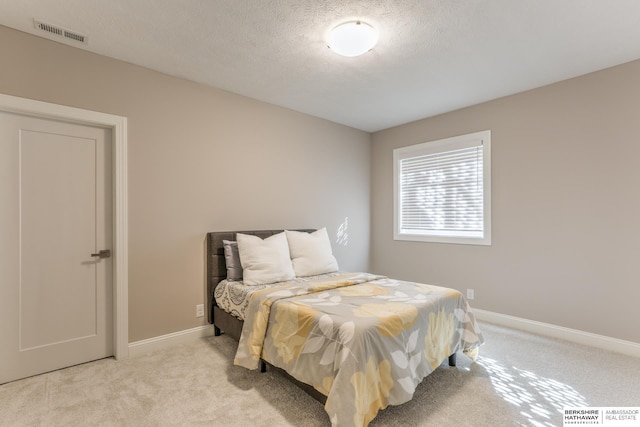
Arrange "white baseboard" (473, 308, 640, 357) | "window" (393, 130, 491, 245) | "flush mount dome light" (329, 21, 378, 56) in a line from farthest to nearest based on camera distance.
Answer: "window" (393, 130, 491, 245) → "white baseboard" (473, 308, 640, 357) → "flush mount dome light" (329, 21, 378, 56)

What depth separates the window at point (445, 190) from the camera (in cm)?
368

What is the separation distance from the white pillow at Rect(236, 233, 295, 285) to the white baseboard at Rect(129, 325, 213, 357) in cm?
77

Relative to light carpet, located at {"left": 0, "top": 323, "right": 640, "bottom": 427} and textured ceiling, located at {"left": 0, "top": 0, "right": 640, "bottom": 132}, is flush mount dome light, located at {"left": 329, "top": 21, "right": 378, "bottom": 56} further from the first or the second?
light carpet, located at {"left": 0, "top": 323, "right": 640, "bottom": 427}

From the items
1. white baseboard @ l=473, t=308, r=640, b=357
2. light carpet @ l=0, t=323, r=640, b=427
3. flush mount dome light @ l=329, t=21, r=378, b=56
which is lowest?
light carpet @ l=0, t=323, r=640, b=427

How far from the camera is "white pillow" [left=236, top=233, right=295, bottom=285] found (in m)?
2.88

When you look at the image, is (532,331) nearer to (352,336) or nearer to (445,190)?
(445,190)

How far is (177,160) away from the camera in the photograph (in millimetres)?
3000

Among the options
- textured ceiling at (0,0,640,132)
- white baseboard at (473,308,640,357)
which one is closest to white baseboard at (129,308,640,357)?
white baseboard at (473,308,640,357)

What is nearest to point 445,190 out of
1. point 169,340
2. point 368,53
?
point 368,53

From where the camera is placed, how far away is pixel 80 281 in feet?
8.43

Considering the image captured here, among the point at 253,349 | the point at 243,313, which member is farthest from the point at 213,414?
the point at 243,313

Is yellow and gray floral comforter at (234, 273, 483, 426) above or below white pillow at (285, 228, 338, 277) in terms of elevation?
below

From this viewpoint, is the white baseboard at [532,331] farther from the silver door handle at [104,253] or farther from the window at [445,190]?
the window at [445,190]

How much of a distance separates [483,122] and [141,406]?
4.26 meters
